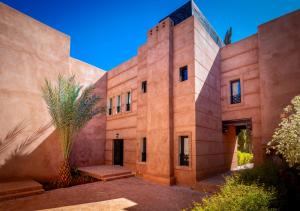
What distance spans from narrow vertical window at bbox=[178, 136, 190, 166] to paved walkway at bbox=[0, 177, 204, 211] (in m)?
1.51

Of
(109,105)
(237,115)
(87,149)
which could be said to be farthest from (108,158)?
(237,115)

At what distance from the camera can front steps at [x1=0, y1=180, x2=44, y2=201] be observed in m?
8.40

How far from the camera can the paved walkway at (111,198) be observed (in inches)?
288

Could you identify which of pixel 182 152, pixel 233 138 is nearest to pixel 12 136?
pixel 182 152

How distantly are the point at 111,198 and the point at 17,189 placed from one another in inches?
175

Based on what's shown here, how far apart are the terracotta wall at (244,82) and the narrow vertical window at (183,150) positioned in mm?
3689

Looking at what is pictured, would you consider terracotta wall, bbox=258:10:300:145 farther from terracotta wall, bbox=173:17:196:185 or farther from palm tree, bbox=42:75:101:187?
palm tree, bbox=42:75:101:187

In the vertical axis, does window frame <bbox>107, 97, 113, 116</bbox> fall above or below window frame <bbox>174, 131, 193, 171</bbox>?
above

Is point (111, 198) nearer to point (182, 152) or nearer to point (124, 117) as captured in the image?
point (182, 152)

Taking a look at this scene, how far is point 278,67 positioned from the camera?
10523mm

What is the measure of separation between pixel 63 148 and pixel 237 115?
35.9ft

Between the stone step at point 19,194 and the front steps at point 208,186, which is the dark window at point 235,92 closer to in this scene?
the front steps at point 208,186

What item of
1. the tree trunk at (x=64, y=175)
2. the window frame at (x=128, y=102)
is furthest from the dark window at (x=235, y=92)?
the tree trunk at (x=64, y=175)

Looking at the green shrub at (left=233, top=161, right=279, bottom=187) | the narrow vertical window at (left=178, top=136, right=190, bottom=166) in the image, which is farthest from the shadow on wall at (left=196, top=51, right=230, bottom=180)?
the green shrub at (left=233, top=161, right=279, bottom=187)
